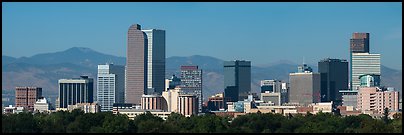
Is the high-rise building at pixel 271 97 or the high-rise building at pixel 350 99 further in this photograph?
the high-rise building at pixel 271 97

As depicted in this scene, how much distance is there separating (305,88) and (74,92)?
35.5 metres

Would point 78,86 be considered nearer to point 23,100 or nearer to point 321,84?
point 23,100

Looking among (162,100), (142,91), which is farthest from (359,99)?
(142,91)

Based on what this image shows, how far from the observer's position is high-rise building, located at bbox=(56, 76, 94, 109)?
172m

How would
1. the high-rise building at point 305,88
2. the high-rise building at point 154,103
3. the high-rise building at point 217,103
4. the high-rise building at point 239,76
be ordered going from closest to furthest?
the high-rise building at point 154,103
the high-rise building at point 217,103
the high-rise building at point 305,88
the high-rise building at point 239,76

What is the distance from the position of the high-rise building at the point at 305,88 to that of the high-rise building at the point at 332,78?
4.65 feet

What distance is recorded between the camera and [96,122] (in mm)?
45969

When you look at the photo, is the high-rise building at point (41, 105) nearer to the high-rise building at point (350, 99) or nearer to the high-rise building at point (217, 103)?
the high-rise building at point (217, 103)

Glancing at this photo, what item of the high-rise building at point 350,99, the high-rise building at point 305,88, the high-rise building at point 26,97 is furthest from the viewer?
the high-rise building at point 305,88

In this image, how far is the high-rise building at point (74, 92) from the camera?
6757 inches

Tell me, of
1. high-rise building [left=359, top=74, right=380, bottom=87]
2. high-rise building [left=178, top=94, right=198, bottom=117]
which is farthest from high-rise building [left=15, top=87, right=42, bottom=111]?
high-rise building [left=359, top=74, right=380, bottom=87]

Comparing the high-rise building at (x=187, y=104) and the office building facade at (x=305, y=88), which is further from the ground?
the office building facade at (x=305, y=88)

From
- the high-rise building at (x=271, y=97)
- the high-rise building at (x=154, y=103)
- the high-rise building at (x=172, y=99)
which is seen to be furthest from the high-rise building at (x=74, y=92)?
the high-rise building at (x=271, y=97)

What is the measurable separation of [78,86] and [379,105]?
53.6 metres
